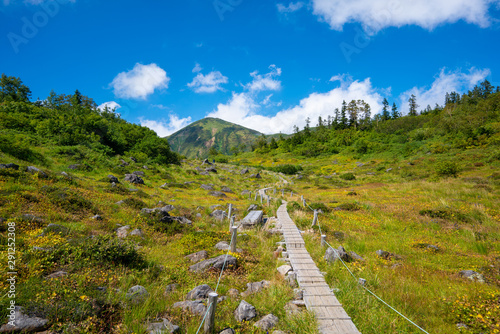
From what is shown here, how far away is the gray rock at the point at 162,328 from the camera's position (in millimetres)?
4792

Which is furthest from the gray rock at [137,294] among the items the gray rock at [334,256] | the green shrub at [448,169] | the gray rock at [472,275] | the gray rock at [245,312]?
the green shrub at [448,169]

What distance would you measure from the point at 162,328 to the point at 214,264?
4.03m

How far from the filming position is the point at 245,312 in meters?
5.89

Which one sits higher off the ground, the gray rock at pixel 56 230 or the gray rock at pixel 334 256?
the gray rock at pixel 56 230

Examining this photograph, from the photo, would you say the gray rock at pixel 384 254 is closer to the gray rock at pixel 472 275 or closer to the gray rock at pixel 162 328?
the gray rock at pixel 472 275

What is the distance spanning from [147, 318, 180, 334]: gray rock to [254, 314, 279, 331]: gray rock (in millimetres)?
2087

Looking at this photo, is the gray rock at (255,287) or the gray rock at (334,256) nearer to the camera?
the gray rock at (255,287)

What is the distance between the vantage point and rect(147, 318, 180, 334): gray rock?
479 cm

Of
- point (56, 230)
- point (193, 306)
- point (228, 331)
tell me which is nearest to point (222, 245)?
point (193, 306)

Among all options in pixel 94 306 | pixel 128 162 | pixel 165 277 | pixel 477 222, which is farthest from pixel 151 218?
pixel 128 162

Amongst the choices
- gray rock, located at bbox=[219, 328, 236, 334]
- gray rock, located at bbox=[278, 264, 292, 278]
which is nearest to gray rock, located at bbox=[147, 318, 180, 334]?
gray rock, located at bbox=[219, 328, 236, 334]

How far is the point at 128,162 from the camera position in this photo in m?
38.0

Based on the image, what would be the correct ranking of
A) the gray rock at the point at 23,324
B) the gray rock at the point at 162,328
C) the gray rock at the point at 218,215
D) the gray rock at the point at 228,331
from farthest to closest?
1. the gray rock at the point at 218,215
2. the gray rock at the point at 228,331
3. the gray rock at the point at 162,328
4. the gray rock at the point at 23,324

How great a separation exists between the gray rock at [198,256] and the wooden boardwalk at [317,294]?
413cm
